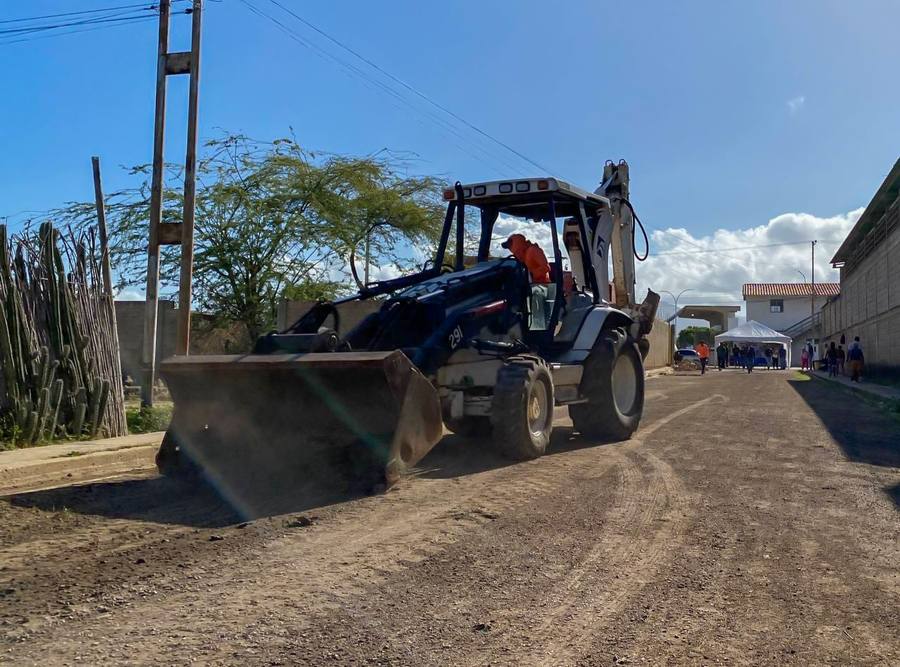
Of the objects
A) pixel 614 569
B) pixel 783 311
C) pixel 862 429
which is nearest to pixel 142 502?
pixel 614 569

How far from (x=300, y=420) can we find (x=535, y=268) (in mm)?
3647

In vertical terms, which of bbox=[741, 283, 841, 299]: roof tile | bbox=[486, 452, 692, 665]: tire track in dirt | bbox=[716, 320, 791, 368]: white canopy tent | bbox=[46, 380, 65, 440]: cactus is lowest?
bbox=[486, 452, 692, 665]: tire track in dirt

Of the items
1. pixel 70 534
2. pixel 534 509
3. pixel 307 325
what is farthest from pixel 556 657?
pixel 307 325

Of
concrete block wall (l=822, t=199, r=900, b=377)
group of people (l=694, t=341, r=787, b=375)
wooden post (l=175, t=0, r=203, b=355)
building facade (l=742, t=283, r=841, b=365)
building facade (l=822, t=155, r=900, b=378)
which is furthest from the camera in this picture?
building facade (l=742, t=283, r=841, b=365)

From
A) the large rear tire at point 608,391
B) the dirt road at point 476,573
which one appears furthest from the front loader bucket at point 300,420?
the large rear tire at point 608,391

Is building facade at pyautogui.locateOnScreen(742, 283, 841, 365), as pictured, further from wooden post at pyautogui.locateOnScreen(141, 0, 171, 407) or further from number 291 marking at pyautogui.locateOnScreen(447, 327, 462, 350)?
number 291 marking at pyautogui.locateOnScreen(447, 327, 462, 350)

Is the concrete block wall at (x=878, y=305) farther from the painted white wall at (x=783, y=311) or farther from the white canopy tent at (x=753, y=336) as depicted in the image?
the painted white wall at (x=783, y=311)

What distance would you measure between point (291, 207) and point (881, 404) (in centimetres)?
1322

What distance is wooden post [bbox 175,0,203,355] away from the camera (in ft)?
40.3

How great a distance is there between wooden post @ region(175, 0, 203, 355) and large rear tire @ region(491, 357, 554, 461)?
213 inches

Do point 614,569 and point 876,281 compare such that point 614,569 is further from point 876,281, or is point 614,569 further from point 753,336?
point 753,336

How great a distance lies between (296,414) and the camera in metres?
7.82

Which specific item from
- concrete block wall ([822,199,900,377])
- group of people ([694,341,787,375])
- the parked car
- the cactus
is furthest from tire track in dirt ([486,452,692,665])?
group of people ([694,341,787,375])

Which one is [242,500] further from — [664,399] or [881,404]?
[881,404]
